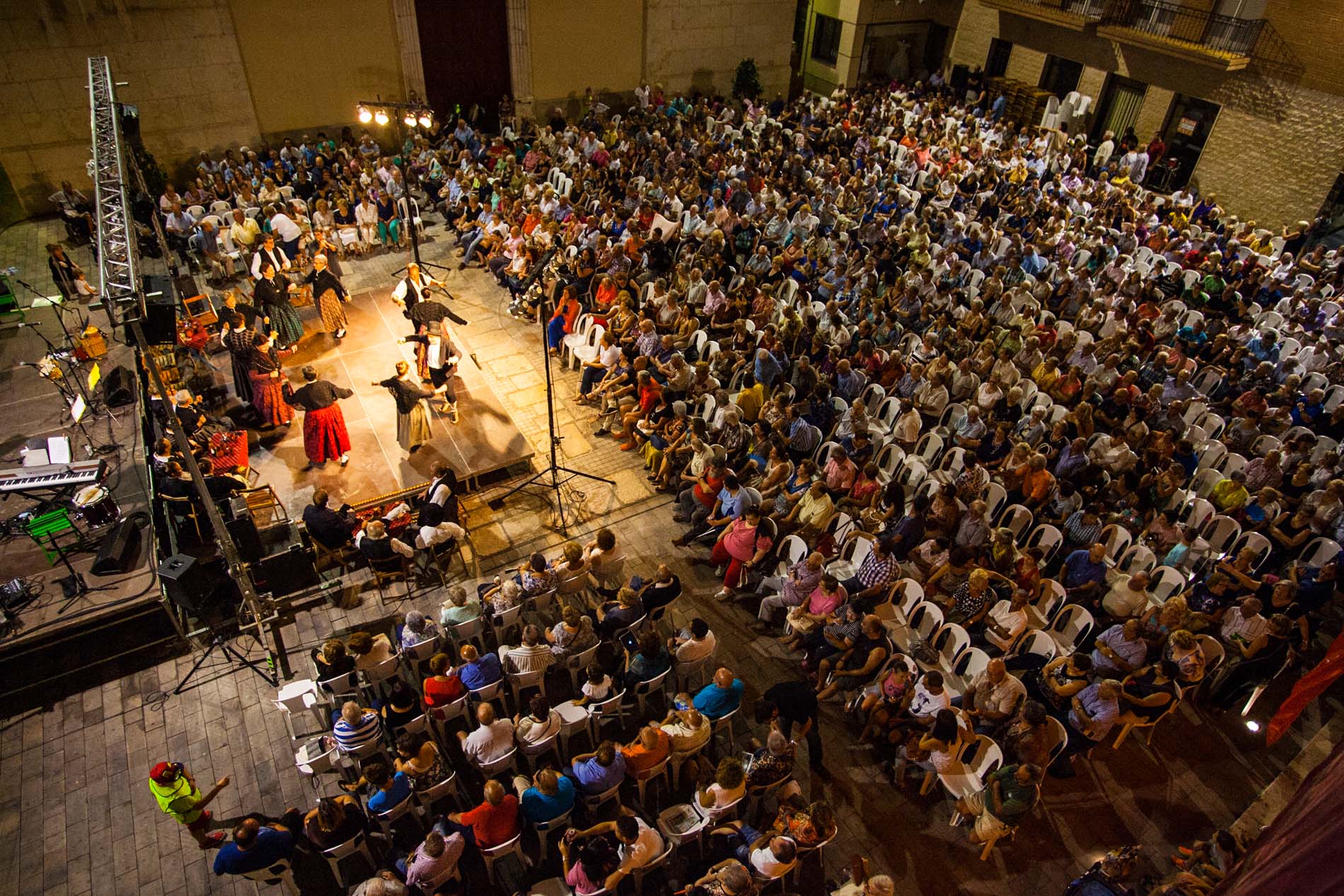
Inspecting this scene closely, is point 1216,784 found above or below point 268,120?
below

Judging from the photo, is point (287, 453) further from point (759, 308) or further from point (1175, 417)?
point (1175, 417)

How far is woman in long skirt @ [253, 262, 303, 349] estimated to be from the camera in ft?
34.6

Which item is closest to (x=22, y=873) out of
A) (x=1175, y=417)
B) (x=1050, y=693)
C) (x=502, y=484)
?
(x=502, y=484)

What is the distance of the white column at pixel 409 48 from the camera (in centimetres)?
1736

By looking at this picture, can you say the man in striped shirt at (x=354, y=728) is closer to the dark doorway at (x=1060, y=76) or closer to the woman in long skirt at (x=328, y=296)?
the woman in long skirt at (x=328, y=296)

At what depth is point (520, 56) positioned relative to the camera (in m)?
19.0

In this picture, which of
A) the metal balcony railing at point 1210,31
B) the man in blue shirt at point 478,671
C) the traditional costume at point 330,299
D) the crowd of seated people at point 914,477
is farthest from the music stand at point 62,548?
the metal balcony railing at point 1210,31

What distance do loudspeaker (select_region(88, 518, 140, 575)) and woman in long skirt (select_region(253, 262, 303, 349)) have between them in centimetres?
368

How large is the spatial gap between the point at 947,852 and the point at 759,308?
7087 millimetres

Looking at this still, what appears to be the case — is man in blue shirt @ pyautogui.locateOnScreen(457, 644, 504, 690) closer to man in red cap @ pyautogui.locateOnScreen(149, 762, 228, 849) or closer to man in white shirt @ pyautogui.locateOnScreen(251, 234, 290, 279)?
man in red cap @ pyautogui.locateOnScreen(149, 762, 228, 849)

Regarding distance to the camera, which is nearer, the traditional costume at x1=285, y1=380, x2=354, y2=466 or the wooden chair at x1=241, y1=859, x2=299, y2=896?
the wooden chair at x1=241, y1=859, x2=299, y2=896

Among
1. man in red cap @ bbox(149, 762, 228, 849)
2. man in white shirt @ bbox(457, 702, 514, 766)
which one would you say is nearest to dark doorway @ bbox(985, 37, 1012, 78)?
man in white shirt @ bbox(457, 702, 514, 766)

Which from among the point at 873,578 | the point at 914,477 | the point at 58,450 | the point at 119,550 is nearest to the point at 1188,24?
the point at 914,477

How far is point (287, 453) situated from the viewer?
9.55 meters
